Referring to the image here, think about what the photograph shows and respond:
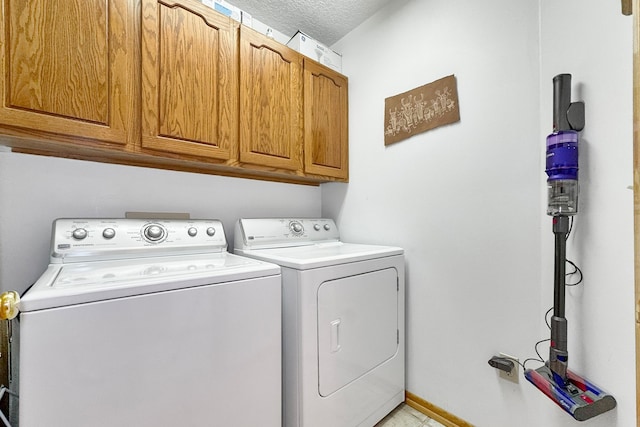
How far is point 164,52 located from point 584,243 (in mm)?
1855

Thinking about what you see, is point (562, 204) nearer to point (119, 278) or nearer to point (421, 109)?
point (421, 109)

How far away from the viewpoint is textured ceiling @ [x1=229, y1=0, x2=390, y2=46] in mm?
1729

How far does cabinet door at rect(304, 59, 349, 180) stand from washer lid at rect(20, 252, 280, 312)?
3.07 ft

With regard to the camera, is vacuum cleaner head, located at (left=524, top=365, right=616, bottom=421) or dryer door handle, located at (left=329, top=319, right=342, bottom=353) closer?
vacuum cleaner head, located at (left=524, top=365, right=616, bottom=421)

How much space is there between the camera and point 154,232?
1.30 m

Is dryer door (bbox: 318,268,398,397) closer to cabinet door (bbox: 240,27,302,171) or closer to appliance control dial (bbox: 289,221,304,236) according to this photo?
appliance control dial (bbox: 289,221,304,236)

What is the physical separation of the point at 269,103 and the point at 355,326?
4.30ft

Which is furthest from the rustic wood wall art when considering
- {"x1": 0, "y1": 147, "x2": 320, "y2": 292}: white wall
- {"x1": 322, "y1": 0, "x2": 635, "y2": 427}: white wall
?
{"x1": 0, "y1": 147, "x2": 320, "y2": 292}: white wall

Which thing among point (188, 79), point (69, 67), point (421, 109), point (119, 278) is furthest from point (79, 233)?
point (421, 109)

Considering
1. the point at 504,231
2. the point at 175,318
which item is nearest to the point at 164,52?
the point at 175,318

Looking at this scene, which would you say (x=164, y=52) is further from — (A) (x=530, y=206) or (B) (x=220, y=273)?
(A) (x=530, y=206)

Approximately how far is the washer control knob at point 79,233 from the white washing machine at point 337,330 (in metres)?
0.69

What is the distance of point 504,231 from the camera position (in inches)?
49.6

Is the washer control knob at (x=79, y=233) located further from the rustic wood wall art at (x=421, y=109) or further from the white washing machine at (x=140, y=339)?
the rustic wood wall art at (x=421, y=109)
